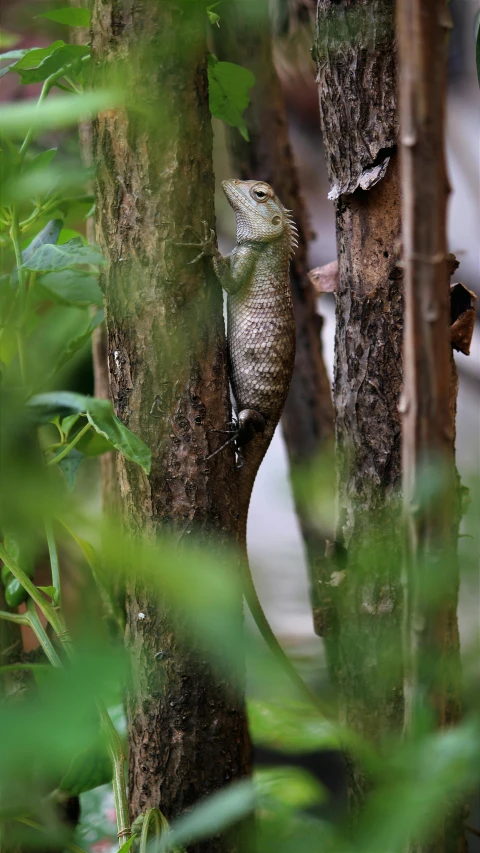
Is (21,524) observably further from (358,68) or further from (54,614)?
(358,68)

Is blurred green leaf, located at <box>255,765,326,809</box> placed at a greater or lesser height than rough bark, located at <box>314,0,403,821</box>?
lesser

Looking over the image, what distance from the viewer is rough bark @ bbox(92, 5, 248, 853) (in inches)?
45.3

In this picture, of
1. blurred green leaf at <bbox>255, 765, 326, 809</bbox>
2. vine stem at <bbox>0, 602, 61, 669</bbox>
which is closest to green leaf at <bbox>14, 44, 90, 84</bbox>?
Answer: vine stem at <bbox>0, 602, 61, 669</bbox>

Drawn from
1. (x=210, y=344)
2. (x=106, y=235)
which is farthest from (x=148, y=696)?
(x=106, y=235)

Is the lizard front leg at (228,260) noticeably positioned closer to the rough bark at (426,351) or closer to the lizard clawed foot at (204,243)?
the lizard clawed foot at (204,243)

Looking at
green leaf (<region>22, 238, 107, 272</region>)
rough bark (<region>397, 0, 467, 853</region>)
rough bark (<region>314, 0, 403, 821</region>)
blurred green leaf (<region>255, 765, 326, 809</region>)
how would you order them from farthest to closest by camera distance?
blurred green leaf (<region>255, 765, 326, 809</region>), rough bark (<region>314, 0, 403, 821</region>), green leaf (<region>22, 238, 107, 272</region>), rough bark (<region>397, 0, 467, 853</region>)

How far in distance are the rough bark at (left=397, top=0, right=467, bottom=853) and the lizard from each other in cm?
107

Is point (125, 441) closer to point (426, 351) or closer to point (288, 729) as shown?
point (426, 351)

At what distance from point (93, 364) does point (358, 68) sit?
949mm

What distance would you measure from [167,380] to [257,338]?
Result: 1.88ft

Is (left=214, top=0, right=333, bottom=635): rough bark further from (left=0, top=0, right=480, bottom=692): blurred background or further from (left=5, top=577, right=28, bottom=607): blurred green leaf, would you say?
(left=5, top=577, right=28, bottom=607): blurred green leaf

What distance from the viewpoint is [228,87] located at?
4.52 feet

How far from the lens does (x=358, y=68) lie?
1.42 metres

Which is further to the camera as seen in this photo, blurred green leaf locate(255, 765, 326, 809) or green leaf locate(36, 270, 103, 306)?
blurred green leaf locate(255, 765, 326, 809)
